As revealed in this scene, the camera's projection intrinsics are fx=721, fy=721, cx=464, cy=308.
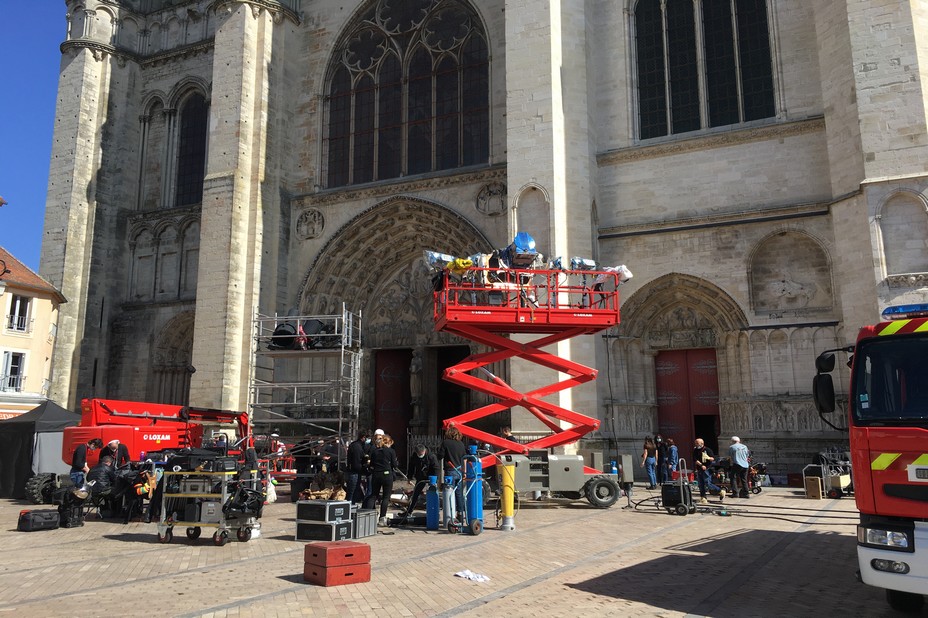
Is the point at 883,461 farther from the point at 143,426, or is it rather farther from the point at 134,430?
the point at 143,426

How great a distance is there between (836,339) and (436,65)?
12.2 meters

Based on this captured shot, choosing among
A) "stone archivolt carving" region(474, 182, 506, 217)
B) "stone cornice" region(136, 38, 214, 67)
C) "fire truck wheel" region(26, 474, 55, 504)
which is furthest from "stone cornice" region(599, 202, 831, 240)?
"stone cornice" region(136, 38, 214, 67)

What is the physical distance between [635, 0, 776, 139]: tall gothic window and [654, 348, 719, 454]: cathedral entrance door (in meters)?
5.24

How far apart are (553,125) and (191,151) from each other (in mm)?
12604

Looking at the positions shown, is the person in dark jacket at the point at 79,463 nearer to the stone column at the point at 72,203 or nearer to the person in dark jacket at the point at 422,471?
the person in dark jacket at the point at 422,471

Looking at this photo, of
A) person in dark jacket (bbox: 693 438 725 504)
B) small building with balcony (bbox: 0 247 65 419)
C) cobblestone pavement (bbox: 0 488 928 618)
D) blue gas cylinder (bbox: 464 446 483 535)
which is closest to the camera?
cobblestone pavement (bbox: 0 488 928 618)

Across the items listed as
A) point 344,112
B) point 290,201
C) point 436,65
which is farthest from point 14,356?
point 436,65

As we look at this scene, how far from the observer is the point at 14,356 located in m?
22.9

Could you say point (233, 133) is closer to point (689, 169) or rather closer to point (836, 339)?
point (689, 169)

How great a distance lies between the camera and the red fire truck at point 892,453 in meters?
4.73

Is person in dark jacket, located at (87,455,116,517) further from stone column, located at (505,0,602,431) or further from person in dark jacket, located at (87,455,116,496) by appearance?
stone column, located at (505,0,602,431)

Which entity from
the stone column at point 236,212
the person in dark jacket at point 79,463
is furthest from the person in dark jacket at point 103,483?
the stone column at point 236,212

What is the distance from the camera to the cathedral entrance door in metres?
15.8

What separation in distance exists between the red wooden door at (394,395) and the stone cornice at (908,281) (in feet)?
38.1
